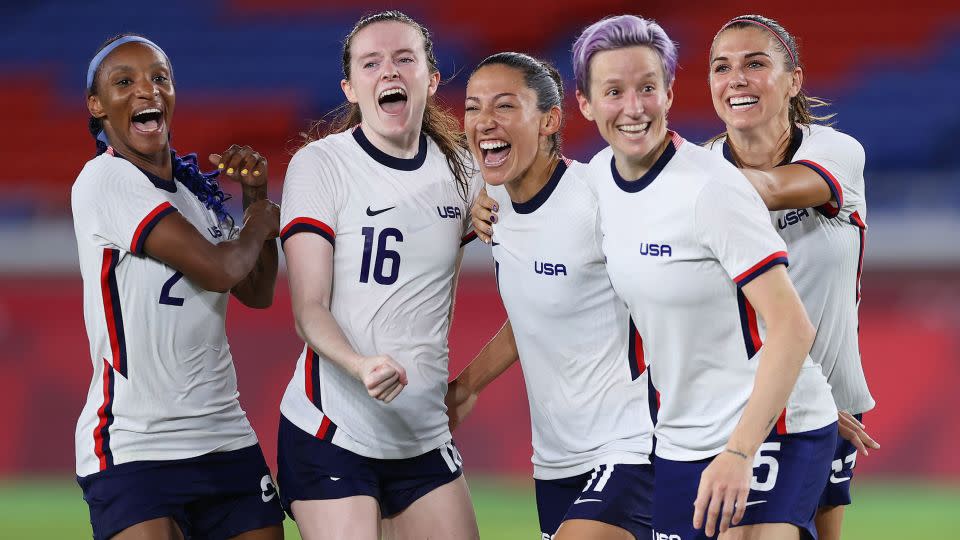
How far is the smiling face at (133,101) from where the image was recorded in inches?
165

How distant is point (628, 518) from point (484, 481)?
17.5ft

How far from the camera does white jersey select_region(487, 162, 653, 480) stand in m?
4.00

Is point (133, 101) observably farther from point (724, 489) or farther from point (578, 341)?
point (724, 489)

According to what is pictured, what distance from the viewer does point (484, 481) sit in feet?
30.0

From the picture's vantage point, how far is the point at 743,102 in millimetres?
4199

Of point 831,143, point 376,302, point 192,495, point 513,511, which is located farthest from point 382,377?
point 513,511

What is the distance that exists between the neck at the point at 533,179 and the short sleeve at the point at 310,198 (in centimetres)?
63

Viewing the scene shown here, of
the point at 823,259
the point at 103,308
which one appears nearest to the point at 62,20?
the point at 103,308

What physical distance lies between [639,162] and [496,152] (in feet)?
2.43

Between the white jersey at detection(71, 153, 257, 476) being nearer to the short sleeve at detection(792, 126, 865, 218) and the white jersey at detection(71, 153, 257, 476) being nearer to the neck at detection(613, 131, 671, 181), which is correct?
the neck at detection(613, 131, 671, 181)

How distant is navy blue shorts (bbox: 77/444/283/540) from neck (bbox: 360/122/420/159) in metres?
1.20

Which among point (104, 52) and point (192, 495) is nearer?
point (192, 495)

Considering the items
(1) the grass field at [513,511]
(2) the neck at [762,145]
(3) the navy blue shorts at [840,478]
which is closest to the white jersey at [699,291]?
(2) the neck at [762,145]

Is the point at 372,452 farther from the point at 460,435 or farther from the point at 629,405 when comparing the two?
the point at 460,435
